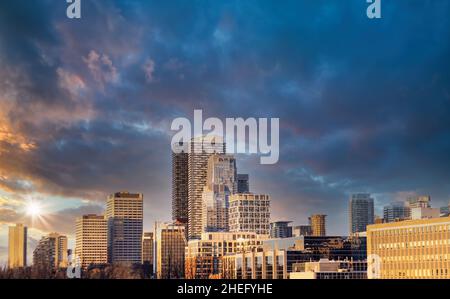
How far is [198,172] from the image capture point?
181500mm

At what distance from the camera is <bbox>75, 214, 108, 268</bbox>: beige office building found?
12331 cm

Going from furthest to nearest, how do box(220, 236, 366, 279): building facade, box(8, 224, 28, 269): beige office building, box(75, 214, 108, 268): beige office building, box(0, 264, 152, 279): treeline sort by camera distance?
box(220, 236, 366, 279): building facade
box(75, 214, 108, 268): beige office building
box(8, 224, 28, 269): beige office building
box(0, 264, 152, 279): treeline

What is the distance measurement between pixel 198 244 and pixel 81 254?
99.2 ft

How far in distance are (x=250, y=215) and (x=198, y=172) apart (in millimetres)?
21841

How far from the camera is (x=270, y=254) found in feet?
449

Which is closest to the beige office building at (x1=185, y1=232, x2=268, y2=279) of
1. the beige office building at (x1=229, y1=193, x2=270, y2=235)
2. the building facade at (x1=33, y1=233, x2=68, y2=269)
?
the beige office building at (x1=229, y1=193, x2=270, y2=235)

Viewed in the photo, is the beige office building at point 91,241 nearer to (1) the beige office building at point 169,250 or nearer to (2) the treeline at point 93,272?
(2) the treeline at point 93,272

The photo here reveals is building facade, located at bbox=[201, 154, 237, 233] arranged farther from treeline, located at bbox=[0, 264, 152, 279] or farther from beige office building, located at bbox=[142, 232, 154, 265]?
treeline, located at bbox=[0, 264, 152, 279]

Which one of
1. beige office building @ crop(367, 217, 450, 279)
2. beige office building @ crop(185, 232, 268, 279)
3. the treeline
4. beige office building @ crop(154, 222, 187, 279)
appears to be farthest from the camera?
beige office building @ crop(185, 232, 268, 279)

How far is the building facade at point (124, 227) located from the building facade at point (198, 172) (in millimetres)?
18896

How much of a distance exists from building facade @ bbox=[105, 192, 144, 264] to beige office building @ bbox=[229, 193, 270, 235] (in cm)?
1997

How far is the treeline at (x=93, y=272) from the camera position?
57.5 m
